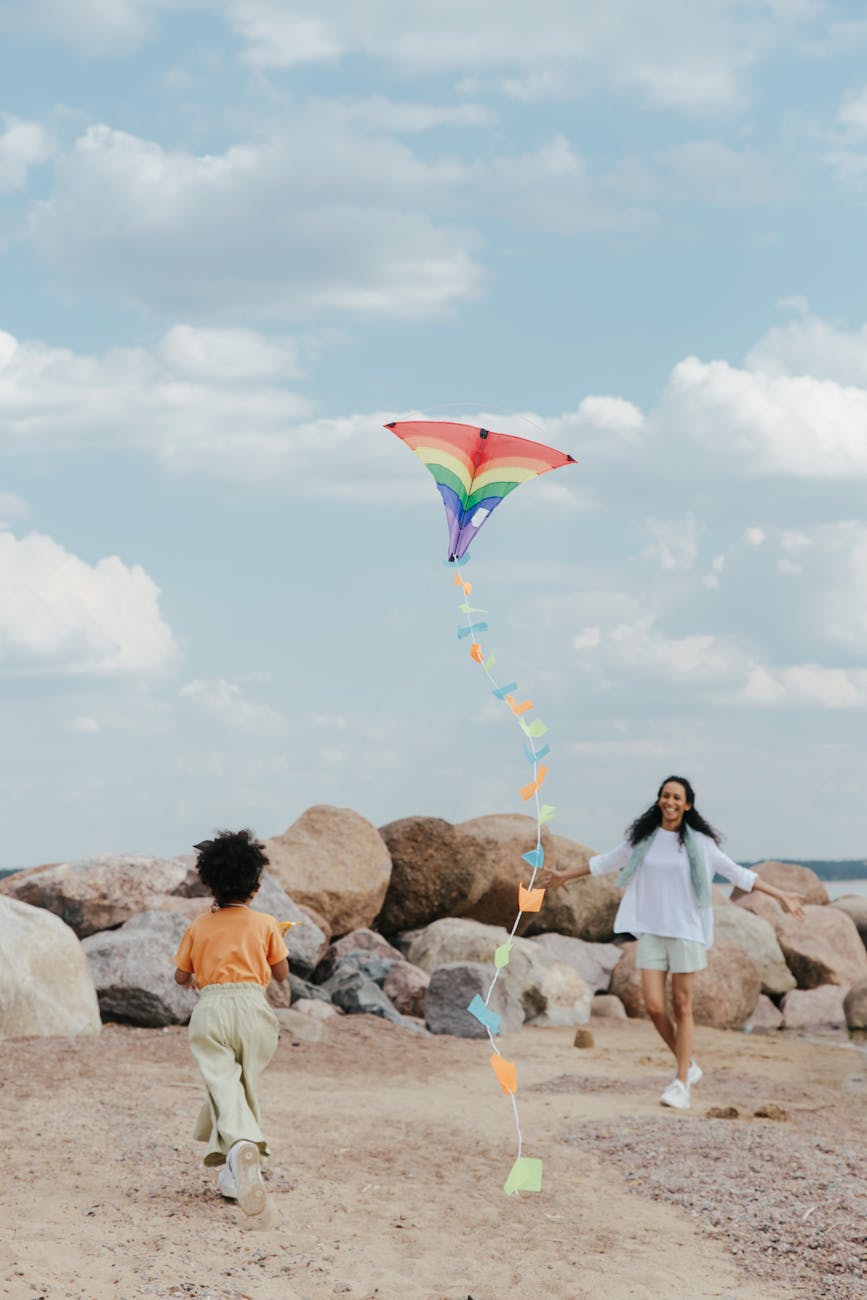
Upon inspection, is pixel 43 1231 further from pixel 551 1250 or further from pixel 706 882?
pixel 706 882

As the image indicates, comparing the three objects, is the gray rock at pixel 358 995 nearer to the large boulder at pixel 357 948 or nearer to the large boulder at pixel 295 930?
the large boulder at pixel 295 930

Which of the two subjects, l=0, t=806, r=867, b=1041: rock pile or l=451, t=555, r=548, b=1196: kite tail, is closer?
l=451, t=555, r=548, b=1196: kite tail

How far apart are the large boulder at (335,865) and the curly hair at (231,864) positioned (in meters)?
8.98

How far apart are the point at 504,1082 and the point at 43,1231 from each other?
207cm

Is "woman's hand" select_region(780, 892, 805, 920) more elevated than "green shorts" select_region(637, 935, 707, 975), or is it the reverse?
"woman's hand" select_region(780, 892, 805, 920)

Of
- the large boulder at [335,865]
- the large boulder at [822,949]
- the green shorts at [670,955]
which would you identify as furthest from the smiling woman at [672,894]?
the large boulder at [822,949]

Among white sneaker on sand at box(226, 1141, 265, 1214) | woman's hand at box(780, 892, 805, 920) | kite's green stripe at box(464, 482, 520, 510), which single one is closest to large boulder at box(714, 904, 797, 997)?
woman's hand at box(780, 892, 805, 920)

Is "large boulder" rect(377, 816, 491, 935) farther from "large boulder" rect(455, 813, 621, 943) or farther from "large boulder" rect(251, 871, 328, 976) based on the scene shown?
"large boulder" rect(251, 871, 328, 976)

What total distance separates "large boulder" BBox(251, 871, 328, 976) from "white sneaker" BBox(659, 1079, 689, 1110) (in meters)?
4.66

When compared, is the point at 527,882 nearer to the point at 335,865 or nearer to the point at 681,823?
the point at 335,865

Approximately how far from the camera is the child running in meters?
6.11

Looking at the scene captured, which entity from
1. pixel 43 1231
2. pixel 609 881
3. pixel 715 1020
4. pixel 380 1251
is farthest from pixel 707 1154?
pixel 609 881

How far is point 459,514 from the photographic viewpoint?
7914 millimetres

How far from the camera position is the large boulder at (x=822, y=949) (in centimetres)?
1841
